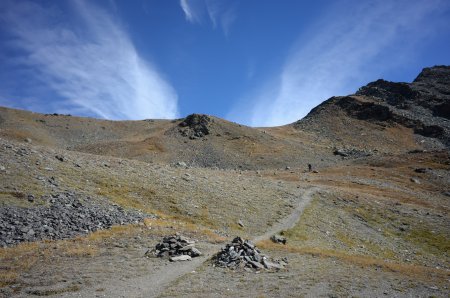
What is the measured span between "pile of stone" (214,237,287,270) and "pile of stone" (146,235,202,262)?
1.93 m

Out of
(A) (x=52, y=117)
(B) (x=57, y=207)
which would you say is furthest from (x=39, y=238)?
(A) (x=52, y=117)

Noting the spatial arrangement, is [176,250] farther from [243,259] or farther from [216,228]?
[216,228]

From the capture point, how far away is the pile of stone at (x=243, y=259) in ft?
68.7

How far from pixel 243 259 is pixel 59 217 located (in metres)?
14.7

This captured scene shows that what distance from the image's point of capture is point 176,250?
22797 millimetres

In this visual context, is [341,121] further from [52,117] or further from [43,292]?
[43,292]

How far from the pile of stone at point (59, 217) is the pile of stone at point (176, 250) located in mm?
6552

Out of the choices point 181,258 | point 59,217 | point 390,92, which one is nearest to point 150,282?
point 181,258

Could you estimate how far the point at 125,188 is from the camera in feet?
119

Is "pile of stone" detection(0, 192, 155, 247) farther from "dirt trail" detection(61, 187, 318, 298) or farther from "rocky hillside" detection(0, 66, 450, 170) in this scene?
"rocky hillside" detection(0, 66, 450, 170)

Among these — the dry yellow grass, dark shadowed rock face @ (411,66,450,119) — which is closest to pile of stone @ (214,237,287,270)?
the dry yellow grass

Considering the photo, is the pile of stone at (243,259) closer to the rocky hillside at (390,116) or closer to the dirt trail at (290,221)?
the dirt trail at (290,221)

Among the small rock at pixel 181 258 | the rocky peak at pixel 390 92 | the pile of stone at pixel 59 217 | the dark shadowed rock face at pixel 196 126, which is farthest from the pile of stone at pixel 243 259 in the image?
the rocky peak at pixel 390 92

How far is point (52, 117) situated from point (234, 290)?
131295 millimetres
